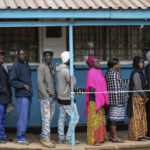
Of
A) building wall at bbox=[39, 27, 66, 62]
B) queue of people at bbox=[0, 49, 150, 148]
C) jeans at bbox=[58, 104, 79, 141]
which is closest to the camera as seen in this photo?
queue of people at bbox=[0, 49, 150, 148]

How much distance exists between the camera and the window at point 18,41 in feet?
32.6

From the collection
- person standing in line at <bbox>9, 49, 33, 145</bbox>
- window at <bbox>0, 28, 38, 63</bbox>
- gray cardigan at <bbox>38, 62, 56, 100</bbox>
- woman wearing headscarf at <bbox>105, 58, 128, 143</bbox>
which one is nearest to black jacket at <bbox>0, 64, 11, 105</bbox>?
person standing in line at <bbox>9, 49, 33, 145</bbox>

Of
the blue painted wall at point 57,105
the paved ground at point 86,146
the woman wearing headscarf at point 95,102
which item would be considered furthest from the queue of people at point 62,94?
the blue painted wall at point 57,105

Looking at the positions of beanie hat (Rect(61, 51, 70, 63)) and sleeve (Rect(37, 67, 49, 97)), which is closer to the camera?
sleeve (Rect(37, 67, 49, 97))

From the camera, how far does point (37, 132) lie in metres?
9.89

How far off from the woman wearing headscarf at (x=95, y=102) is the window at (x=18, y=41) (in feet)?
6.55

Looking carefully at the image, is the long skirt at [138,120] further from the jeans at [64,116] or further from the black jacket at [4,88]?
the black jacket at [4,88]

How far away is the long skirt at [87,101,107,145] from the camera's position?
8.47 metres

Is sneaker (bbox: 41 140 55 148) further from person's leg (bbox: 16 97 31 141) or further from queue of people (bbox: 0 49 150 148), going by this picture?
person's leg (bbox: 16 97 31 141)

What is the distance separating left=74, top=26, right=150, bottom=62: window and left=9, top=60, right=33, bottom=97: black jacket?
208cm

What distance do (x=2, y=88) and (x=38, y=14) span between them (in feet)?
5.30

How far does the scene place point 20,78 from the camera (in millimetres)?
8375

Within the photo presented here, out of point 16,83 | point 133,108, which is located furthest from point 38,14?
point 133,108

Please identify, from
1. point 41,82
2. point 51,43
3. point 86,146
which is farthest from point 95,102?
point 51,43
